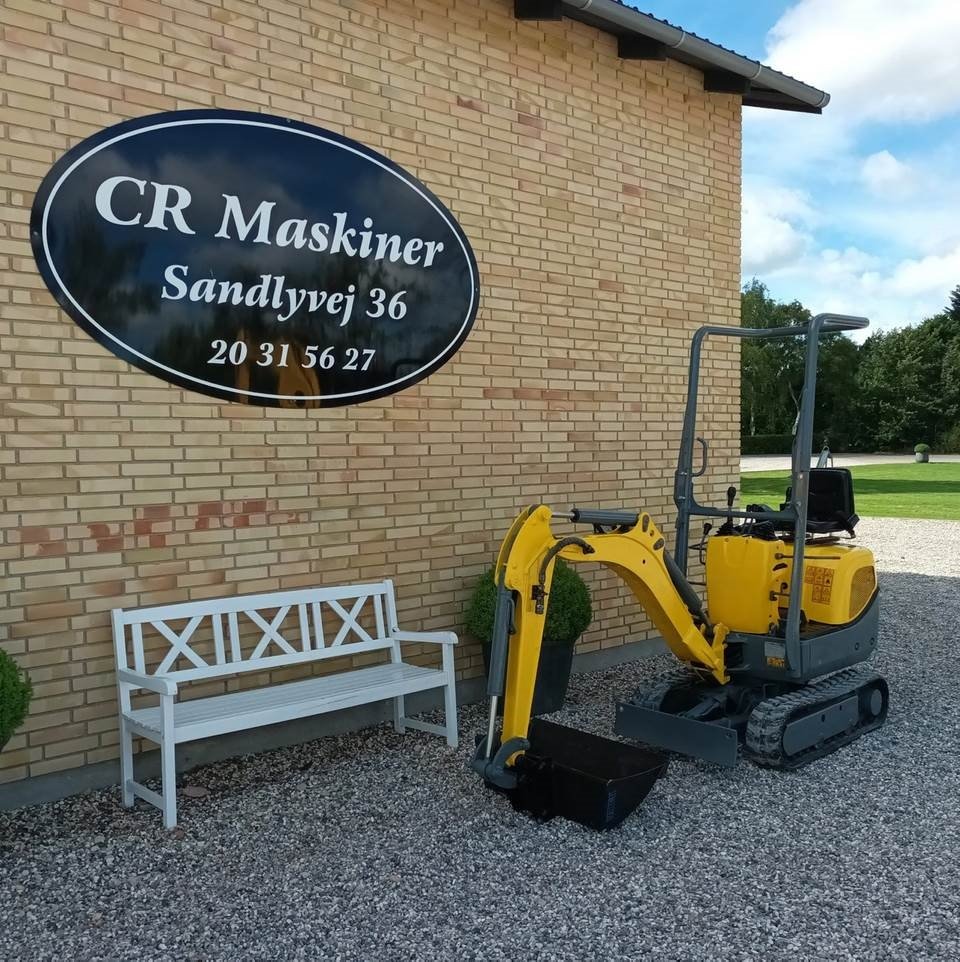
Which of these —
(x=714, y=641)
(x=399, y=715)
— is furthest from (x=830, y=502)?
(x=399, y=715)

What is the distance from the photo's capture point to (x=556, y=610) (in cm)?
572

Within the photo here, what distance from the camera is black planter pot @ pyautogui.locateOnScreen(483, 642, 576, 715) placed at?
19.1 ft

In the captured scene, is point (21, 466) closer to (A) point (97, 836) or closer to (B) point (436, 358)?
(A) point (97, 836)

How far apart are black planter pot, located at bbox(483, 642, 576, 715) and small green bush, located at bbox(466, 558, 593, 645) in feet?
0.22

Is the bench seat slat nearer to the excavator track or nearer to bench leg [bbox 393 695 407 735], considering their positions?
bench leg [bbox 393 695 407 735]

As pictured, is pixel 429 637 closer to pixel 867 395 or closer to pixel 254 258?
pixel 254 258

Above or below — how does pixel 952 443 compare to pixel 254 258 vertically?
below

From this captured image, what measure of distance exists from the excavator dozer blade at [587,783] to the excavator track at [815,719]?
694 mm

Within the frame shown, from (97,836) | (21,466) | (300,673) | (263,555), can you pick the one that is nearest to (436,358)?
(263,555)

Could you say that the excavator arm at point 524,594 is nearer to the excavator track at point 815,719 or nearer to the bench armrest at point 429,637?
the bench armrest at point 429,637

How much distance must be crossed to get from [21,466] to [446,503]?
256 centimetres

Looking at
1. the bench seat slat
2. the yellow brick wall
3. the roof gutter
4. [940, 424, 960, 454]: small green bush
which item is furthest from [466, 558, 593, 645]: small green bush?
[940, 424, 960, 454]: small green bush

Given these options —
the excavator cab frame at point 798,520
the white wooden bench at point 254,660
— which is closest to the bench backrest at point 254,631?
the white wooden bench at point 254,660

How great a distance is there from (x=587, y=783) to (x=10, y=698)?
96.9 inches
